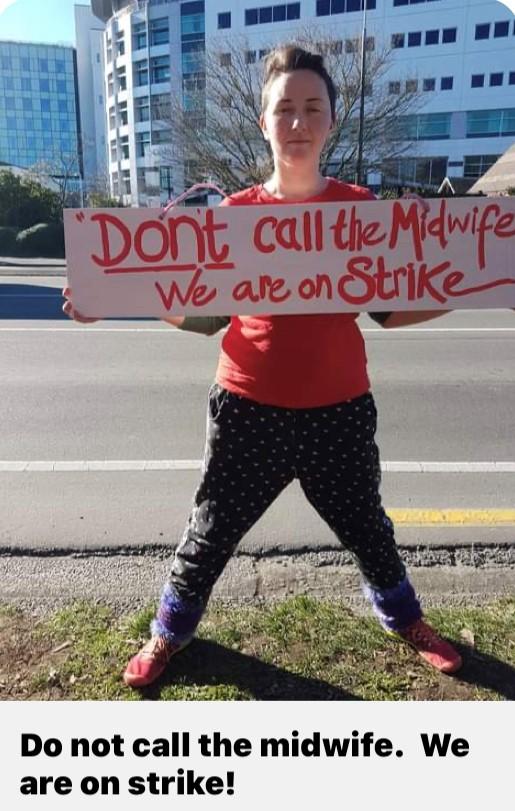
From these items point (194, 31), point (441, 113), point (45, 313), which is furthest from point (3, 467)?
point (194, 31)

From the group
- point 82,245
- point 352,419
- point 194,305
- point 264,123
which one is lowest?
point 352,419

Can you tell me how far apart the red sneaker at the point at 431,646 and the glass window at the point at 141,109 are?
7316 centimetres

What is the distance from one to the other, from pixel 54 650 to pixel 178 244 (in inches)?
55.8

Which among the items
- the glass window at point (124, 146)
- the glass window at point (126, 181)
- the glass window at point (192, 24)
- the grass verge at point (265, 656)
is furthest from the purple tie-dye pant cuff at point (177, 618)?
the glass window at point (124, 146)

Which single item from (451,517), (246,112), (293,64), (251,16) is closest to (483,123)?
(251,16)

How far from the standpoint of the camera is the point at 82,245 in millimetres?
1770

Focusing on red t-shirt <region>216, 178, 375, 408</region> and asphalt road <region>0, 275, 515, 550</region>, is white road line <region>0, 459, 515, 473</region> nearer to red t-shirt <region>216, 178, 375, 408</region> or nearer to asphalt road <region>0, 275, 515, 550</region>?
asphalt road <region>0, 275, 515, 550</region>

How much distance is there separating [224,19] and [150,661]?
65.9 meters

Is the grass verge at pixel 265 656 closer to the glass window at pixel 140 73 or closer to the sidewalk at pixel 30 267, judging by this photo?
the sidewalk at pixel 30 267

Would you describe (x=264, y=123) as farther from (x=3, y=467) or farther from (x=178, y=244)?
(x=3, y=467)

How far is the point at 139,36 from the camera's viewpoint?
6531 centimetres

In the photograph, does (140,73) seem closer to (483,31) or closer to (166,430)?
(483,31)

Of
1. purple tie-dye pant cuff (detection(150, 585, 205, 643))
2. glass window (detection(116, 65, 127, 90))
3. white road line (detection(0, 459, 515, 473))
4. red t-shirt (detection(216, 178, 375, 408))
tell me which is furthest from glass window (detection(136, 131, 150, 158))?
purple tie-dye pant cuff (detection(150, 585, 205, 643))

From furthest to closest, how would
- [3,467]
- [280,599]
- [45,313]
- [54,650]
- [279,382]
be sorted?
[45,313], [3,467], [280,599], [54,650], [279,382]
